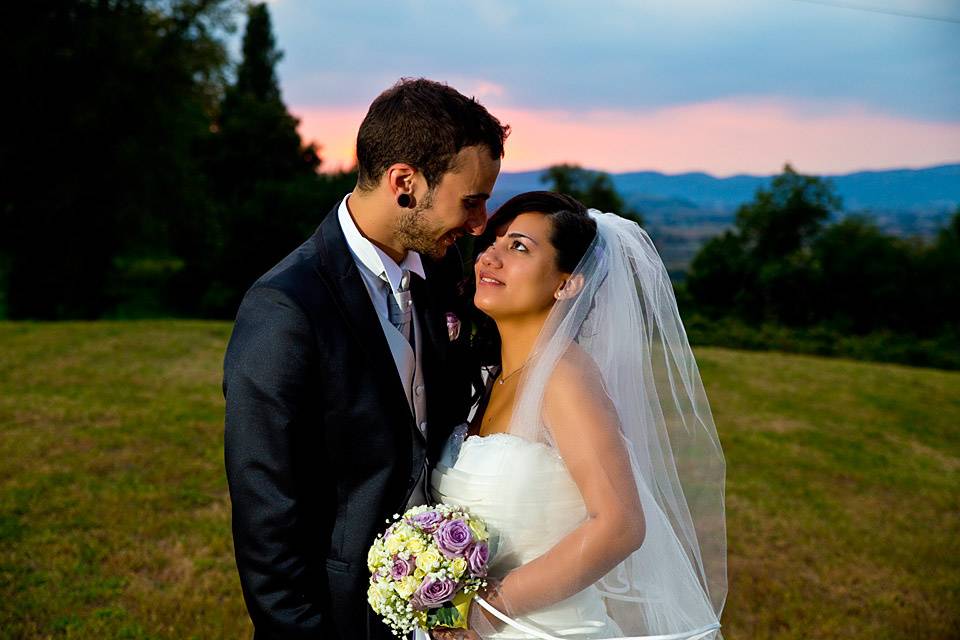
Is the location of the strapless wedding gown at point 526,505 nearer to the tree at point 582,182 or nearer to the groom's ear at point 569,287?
the groom's ear at point 569,287

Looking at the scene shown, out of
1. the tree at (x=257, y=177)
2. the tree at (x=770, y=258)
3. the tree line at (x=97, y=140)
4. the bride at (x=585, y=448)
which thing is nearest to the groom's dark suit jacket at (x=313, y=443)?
the bride at (x=585, y=448)

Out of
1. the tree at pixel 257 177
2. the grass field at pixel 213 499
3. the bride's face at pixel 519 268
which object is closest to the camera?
the bride's face at pixel 519 268

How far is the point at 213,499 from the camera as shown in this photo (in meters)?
6.28

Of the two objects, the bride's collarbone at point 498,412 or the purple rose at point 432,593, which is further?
the bride's collarbone at point 498,412

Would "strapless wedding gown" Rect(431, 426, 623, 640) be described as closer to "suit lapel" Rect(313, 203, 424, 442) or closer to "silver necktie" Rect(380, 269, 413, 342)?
"suit lapel" Rect(313, 203, 424, 442)

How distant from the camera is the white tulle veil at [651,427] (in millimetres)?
2752

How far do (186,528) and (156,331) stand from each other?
293 inches

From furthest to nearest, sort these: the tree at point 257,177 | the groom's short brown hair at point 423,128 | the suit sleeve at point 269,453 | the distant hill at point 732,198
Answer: the tree at point 257,177, the distant hill at point 732,198, the groom's short brown hair at point 423,128, the suit sleeve at point 269,453

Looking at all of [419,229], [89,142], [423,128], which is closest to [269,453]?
[419,229]

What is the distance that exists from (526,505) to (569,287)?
2.63 ft

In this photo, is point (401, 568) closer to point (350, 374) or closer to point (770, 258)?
point (350, 374)

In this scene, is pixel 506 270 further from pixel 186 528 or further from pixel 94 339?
pixel 94 339

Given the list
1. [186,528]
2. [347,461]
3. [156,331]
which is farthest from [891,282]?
[347,461]

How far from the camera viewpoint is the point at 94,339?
36.8 ft
